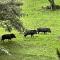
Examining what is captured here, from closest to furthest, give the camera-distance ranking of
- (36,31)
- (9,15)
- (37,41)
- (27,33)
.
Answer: (9,15) → (37,41) → (27,33) → (36,31)

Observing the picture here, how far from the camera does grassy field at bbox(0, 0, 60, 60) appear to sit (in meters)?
36.1

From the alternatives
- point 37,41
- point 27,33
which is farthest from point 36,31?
point 37,41

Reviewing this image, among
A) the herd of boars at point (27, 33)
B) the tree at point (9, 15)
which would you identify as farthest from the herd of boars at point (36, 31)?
the tree at point (9, 15)

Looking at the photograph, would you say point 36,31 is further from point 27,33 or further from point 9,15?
point 9,15

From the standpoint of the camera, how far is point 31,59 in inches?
1372

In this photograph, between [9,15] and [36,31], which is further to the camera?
[36,31]

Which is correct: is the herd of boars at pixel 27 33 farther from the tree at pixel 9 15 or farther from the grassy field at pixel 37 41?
the tree at pixel 9 15

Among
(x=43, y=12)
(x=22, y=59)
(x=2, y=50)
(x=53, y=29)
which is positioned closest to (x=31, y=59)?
(x=22, y=59)

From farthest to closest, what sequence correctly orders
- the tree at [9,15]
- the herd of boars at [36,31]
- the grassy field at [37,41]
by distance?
the herd of boars at [36,31] → the grassy field at [37,41] → the tree at [9,15]

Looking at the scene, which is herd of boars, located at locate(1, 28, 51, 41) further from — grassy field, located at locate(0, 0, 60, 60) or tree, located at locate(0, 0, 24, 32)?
tree, located at locate(0, 0, 24, 32)

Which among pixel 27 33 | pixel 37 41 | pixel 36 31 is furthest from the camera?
pixel 36 31

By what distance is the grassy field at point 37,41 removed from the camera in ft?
119

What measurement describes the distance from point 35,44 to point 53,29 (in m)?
9.36

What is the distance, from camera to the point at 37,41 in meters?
42.6
